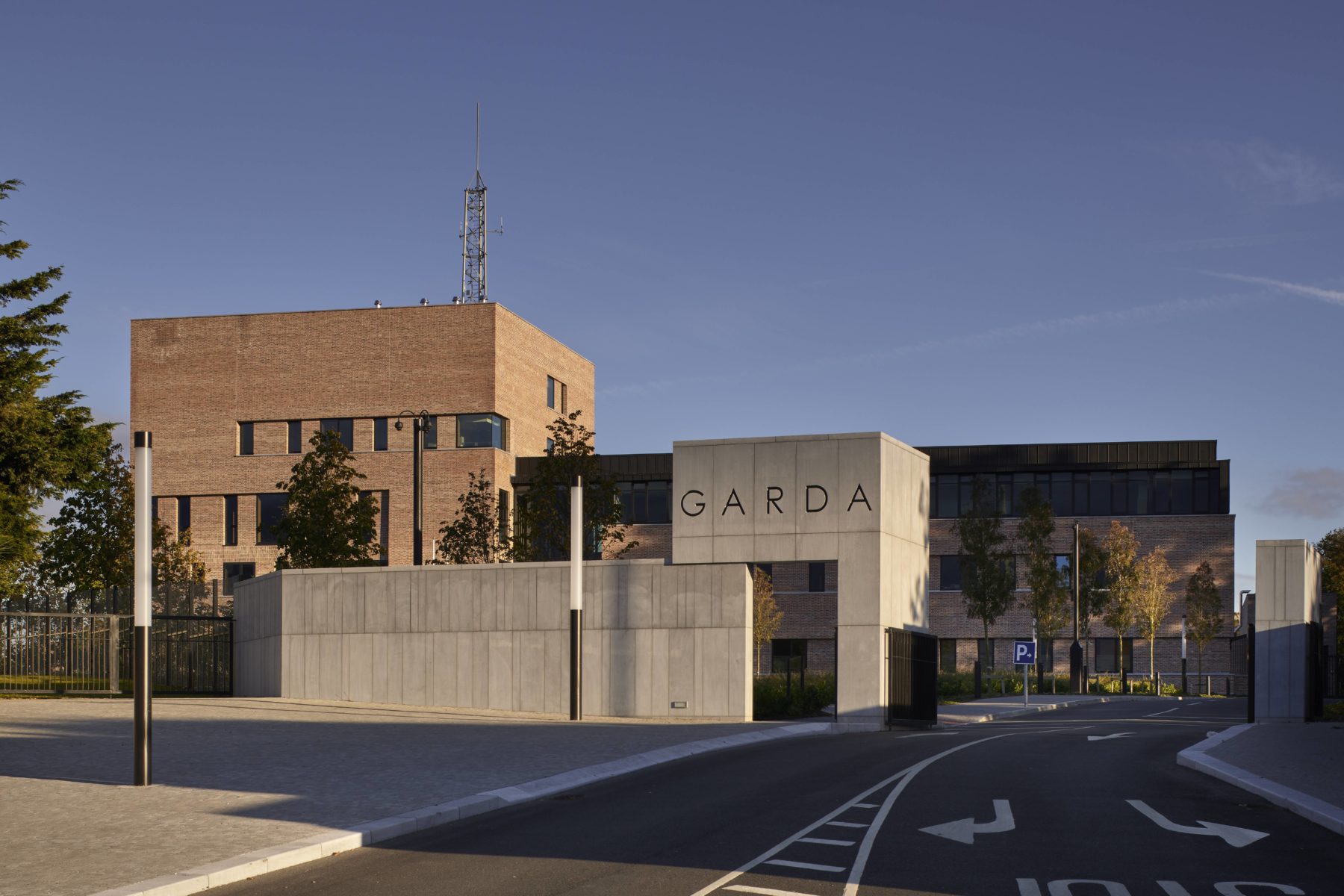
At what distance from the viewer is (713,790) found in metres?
17.3

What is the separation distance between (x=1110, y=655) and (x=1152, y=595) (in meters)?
5.43

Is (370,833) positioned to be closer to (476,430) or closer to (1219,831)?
(1219,831)

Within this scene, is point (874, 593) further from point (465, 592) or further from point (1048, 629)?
point (1048, 629)

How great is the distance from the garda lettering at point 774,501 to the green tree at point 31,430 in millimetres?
12784

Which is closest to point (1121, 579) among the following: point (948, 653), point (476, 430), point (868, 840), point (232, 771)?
point (948, 653)

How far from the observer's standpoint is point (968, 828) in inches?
546

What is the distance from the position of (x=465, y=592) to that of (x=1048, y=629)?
44.6 m

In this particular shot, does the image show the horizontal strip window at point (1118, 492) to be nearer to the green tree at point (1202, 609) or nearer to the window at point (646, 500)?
the green tree at point (1202, 609)

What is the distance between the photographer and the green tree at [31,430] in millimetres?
29141

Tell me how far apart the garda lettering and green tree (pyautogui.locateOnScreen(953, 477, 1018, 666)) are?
3776 cm

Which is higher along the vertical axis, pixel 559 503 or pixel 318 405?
pixel 318 405

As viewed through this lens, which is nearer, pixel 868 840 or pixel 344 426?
pixel 868 840

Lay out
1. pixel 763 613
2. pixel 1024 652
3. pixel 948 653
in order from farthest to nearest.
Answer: pixel 948 653 < pixel 763 613 < pixel 1024 652

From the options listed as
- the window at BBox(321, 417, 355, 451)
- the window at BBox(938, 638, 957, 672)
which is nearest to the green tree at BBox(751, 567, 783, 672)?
the window at BBox(938, 638, 957, 672)
